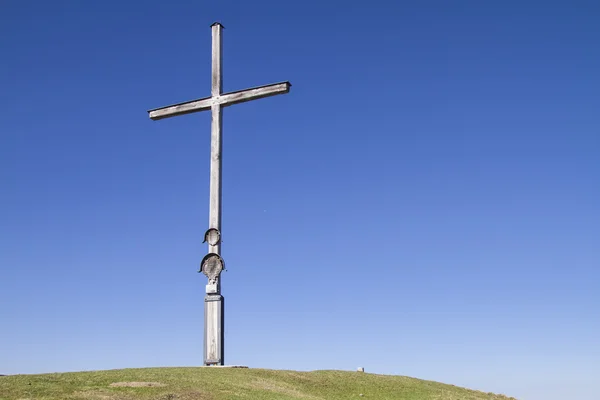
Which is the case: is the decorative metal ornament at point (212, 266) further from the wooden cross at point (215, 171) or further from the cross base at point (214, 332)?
the cross base at point (214, 332)

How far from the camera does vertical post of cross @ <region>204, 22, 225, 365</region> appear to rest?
26734 millimetres

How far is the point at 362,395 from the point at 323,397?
6.38 ft

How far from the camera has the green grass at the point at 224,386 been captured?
20.4m

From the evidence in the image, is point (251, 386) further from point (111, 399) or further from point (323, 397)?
point (111, 399)

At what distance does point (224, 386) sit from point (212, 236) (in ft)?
23.4

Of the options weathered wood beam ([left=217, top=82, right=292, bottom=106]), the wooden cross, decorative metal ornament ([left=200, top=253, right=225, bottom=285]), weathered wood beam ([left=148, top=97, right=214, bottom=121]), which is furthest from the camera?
weathered wood beam ([left=148, top=97, right=214, bottom=121])

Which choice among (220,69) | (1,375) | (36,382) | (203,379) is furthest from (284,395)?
(220,69)

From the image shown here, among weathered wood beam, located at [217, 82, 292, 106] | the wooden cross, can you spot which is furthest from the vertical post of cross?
weathered wood beam, located at [217, 82, 292, 106]

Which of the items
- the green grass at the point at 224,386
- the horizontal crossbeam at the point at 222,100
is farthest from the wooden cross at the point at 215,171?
the green grass at the point at 224,386

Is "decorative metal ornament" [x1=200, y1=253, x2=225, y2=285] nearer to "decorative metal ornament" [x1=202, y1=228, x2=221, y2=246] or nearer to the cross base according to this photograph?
"decorative metal ornament" [x1=202, y1=228, x2=221, y2=246]

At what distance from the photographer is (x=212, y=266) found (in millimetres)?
27344

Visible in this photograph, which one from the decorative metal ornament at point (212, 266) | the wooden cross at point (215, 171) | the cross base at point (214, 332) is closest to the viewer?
the cross base at point (214, 332)

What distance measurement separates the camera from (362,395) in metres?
25.3

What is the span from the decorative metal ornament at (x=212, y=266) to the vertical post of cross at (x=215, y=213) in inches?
6.1
